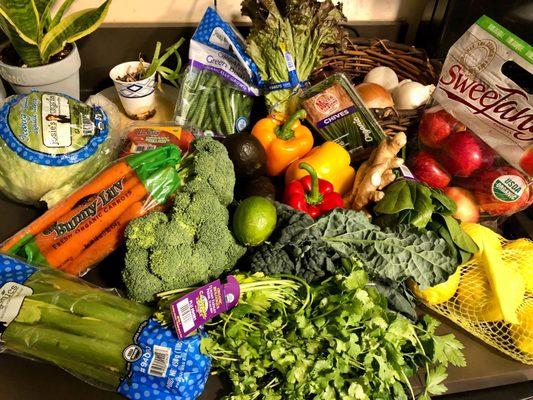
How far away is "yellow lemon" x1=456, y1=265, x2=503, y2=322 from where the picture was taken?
0.86 m

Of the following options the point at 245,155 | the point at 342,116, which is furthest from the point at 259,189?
the point at 342,116

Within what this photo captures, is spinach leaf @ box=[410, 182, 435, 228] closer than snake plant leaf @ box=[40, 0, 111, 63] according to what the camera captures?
Yes

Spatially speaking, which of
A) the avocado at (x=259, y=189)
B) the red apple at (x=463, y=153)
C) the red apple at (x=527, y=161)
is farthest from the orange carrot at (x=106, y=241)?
the red apple at (x=527, y=161)

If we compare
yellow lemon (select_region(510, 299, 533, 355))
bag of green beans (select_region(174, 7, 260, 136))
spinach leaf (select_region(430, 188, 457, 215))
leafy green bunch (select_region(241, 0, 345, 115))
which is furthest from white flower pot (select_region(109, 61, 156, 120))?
yellow lemon (select_region(510, 299, 533, 355))

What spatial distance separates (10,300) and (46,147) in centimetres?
34

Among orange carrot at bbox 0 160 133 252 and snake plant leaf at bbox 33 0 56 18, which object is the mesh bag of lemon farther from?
snake plant leaf at bbox 33 0 56 18

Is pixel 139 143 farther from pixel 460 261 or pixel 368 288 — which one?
pixel 460 261

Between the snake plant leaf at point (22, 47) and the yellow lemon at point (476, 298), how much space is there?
1.09m

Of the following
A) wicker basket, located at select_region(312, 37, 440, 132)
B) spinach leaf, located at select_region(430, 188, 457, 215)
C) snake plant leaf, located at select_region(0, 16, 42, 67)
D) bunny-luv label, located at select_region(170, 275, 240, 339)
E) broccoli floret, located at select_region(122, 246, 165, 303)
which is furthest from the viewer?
wicker basket, located at select_region(312, 37, 440, 132)

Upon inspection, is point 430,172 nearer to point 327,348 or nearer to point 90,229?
point 327,348

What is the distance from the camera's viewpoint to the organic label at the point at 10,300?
0.74m

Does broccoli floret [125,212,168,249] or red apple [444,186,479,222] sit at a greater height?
broccoli floret [125,212,168,249]

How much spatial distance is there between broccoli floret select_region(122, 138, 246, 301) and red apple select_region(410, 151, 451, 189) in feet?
1.51

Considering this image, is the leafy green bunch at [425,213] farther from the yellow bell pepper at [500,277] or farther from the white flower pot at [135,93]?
the white flower pot at [135,93]
